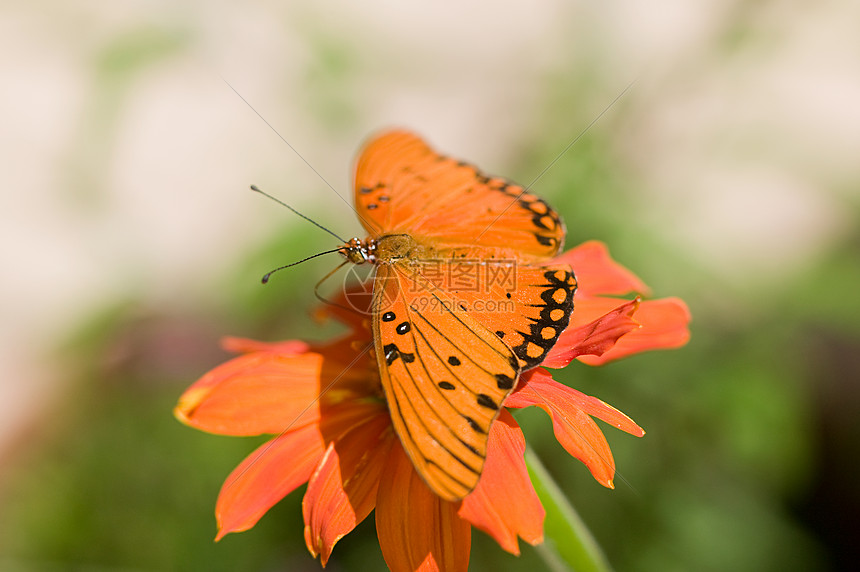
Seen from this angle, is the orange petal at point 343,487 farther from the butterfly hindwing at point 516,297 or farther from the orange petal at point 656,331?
the orange petal at point 656,331

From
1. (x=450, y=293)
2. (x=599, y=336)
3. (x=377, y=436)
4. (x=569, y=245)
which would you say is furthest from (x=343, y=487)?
(x=569, y=245)

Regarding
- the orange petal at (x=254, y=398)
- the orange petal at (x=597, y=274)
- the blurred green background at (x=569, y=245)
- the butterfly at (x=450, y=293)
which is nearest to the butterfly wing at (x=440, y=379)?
the butterfly at (x=450, y=293)

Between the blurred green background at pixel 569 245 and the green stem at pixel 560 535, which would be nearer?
the green stem at pixel 560 535

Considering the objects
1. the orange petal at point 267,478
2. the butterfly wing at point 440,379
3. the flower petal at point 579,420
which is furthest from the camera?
the orange petal at point 267,478

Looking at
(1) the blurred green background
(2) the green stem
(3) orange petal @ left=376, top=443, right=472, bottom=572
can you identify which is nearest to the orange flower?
(3) orange petal @ left=376, top=443, right=472, bottom=572

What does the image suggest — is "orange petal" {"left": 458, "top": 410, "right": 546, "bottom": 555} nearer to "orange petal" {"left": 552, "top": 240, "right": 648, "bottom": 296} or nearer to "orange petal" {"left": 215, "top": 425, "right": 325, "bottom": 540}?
"orange petal" {"left": 215, "top": 425, "right": 325, "bottom": 540}

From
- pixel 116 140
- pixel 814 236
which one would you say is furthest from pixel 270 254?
pixel 814 236
